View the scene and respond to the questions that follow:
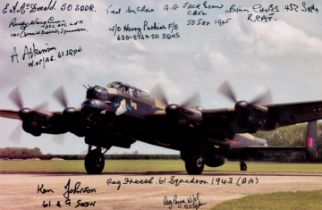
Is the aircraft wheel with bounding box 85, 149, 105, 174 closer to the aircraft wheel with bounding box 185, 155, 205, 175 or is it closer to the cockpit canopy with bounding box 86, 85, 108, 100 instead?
the cockpit canopy with bounding box 86, 85, 108, 100

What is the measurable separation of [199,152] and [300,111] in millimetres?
6306

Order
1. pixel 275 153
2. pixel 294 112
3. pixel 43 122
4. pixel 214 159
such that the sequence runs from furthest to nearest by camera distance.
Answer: pixel 275 153, pixel 214 159, pixel 43 122, pixel 294 112

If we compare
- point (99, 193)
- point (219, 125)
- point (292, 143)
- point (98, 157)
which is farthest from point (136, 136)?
point (292, 143)

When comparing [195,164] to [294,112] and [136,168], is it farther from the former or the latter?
[136,168]

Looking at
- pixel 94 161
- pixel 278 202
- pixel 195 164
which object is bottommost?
pixel 195 164

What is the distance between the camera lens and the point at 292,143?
4208 inches

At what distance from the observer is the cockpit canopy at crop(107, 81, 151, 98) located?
24.6 metres

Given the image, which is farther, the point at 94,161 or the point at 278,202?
the point at 94,161

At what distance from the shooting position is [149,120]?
84.3 ft

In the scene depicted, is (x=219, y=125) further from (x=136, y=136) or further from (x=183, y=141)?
(x=136, y=136)

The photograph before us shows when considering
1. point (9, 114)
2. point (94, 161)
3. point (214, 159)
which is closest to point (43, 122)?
point (94, 161)

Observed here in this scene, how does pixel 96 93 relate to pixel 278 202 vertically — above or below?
above

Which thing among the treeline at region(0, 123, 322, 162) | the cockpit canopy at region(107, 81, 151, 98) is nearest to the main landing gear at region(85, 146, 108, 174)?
the cockpit canopy at region(107, 81, 151, 98)

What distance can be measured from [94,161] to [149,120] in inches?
155
